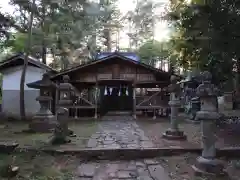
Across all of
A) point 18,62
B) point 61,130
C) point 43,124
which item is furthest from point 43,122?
A: point 18,62

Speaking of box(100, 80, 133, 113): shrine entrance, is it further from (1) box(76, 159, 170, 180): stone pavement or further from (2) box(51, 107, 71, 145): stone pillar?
(1) box(76, 159, 170, 180): stone pavement

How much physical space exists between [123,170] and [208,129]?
2015mm

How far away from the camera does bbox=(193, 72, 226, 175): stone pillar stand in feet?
15.8

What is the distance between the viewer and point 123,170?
5410mm

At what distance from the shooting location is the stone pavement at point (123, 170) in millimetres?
4943

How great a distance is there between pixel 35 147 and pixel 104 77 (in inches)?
354

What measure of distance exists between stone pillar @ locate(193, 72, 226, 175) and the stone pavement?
782mm

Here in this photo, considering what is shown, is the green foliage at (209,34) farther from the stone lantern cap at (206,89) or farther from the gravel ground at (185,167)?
the gravel ground at (185,167)

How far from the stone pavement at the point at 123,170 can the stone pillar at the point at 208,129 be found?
78cm

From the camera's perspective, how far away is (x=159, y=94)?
16094 mm

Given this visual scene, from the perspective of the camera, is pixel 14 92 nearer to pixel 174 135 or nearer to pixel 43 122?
pixel 43 122

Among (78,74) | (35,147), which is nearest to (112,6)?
(78,74)

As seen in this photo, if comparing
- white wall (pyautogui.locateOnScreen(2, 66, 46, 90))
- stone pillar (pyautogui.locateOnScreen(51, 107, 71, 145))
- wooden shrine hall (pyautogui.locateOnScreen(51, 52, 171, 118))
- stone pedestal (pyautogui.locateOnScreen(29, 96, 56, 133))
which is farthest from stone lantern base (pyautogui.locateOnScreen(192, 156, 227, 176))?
white wall (pyautogui.locateOnScreen(2, 66, 46, 90))

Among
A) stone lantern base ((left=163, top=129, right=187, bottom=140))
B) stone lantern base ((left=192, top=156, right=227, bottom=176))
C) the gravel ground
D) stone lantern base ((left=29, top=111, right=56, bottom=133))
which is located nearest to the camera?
stone lantern base ((left=192, top=156, right=227, bottom=176))
